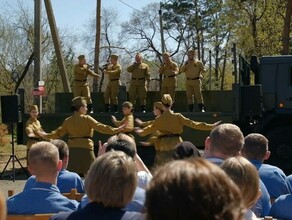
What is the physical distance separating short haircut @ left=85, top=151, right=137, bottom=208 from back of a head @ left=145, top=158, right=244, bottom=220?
967 mm

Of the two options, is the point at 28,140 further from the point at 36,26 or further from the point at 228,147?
the point at 228,147

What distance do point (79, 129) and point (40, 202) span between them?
22.2ft

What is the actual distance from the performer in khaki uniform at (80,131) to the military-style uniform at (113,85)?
13.1 ft

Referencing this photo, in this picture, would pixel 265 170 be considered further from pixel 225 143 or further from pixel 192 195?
pixel 192 195

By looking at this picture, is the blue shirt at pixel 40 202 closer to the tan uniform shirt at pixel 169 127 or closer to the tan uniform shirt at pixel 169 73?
the tan uniform shirt at pixel 169 127

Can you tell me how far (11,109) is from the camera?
1344 centimetres

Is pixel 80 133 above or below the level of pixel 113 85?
below

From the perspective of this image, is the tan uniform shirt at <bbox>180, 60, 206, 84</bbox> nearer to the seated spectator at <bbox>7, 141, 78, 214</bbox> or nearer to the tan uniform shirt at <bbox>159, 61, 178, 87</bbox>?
the tan uniform shirt at <bbox>159, 61, 178, 87</bbox>

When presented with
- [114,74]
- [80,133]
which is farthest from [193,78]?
[80,133]

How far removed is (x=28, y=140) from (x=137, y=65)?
3.37m

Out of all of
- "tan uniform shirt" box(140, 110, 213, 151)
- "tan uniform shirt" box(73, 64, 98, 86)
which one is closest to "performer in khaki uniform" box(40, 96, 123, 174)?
"tan uniform shirt" box(140, 110, 213, 151)

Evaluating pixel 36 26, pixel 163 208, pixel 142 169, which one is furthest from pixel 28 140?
pixel 163 208

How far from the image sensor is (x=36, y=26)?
688 inches

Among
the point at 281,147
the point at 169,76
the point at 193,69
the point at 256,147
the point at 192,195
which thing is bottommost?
the point at 281,147
